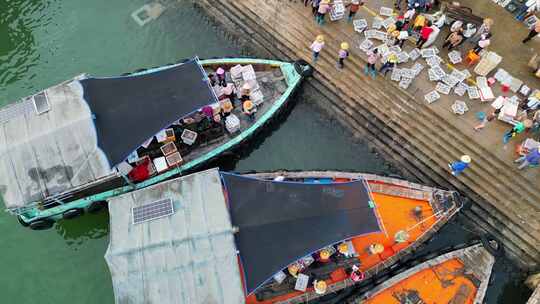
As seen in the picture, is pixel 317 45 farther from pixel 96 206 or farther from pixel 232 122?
pixel 96 206

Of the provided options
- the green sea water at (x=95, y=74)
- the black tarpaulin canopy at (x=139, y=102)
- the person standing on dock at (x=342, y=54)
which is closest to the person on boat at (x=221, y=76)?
the black tarpaulin canopy at (x=139, y=102)

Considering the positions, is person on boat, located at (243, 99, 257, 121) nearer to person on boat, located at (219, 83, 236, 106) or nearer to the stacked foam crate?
person on boat, located at (219, 83, 236, 106)

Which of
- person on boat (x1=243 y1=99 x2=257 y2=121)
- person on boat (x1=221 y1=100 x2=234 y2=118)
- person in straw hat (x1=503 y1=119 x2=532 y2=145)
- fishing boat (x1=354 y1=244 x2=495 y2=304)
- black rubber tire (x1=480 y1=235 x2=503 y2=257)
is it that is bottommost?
fishing boat (x1=354 y1=244 x2=495 y2=304)

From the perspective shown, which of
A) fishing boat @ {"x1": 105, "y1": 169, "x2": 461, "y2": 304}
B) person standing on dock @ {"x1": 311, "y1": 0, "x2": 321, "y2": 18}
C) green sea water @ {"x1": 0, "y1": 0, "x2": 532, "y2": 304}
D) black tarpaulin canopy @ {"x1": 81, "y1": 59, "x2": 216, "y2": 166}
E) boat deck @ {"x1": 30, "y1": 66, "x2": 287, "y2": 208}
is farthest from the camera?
person standing on dock @ {"x1": 311, "y1": 0, "x2": 321, "y2": 18}

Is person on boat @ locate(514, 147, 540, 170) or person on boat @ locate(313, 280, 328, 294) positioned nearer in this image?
person on boat @ locate(313, 280, 328, 294)

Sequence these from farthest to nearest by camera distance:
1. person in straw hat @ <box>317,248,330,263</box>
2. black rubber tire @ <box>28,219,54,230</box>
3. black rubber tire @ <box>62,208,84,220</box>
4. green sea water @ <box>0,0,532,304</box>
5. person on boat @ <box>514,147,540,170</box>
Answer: green sea water @ <box>0,0,532,304</box>
black rubber tire @ <box>28,219,54,230</box>
black rubber tire @ <box>62,208,84,220</box>
person on boat @ <box>514,147,540,170</box>
person in straw hat @ <box>317,248,330,263</box>

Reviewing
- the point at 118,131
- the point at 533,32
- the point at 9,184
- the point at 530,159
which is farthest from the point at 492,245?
the point at 9,184

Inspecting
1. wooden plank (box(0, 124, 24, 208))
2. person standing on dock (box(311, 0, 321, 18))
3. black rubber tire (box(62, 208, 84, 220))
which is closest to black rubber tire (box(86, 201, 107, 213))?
black rubber tire (box(62, 208, 84, 220))

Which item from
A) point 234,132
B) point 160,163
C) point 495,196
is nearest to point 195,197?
point 160,163
